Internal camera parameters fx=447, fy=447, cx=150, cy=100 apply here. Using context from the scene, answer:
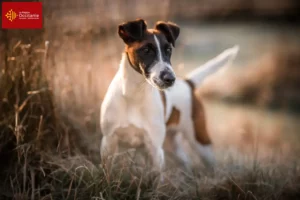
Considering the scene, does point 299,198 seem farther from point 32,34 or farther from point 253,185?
point 32,34

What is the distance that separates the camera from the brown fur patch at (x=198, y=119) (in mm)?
3572

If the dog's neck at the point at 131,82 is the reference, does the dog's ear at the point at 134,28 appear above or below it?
above

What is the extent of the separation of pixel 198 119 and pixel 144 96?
2.31 feet

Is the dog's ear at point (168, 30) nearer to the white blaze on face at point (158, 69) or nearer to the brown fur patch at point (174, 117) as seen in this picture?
the white blaze on face at point (158, 69)

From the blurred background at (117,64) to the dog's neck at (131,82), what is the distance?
15.9 inches

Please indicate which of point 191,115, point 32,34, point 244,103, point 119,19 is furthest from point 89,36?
point 244,103

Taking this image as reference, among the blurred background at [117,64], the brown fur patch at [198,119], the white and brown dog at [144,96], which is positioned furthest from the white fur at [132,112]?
the brown fur patch at [198,119]

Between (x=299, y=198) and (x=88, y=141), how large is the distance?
155 cm

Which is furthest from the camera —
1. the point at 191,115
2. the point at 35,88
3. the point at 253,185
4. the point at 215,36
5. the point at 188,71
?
the point at 215,36

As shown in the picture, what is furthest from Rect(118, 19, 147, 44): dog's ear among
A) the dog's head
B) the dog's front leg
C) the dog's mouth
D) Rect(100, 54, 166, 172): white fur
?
the dog's front leg

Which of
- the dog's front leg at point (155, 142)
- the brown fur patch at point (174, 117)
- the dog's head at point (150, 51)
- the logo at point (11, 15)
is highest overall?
the logo at point (11, 15)

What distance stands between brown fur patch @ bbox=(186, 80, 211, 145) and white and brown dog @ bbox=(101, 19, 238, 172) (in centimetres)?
10

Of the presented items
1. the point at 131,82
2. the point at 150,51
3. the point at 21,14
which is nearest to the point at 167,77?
the point at 150,51

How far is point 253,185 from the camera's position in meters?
2.97
